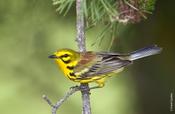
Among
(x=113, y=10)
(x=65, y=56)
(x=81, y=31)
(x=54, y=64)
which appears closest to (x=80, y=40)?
(x=81, y=31)

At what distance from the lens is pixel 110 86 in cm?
454

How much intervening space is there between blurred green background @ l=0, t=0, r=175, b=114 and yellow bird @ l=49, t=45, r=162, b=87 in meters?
0.26

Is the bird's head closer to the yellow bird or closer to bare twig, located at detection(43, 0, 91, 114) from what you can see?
the yellow bird

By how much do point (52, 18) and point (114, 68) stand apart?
727 millimetres

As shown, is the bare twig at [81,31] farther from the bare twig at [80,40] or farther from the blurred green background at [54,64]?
the blurred green background at [54,64]

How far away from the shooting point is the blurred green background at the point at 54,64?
3682mm

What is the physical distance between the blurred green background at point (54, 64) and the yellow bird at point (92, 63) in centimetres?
26

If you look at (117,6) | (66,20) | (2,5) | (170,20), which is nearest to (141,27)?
(170,20)

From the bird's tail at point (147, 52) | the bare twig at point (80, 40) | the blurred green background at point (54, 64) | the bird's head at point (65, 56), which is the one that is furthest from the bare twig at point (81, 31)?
the blurred green background at point (54, 64)

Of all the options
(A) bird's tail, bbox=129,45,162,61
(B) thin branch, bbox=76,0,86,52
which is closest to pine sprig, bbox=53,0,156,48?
(B) thin branch, bbox=76,0,86,52

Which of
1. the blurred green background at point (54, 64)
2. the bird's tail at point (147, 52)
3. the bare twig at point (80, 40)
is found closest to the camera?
the bare twig at point (80, 40)

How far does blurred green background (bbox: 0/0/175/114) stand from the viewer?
3.68 meters

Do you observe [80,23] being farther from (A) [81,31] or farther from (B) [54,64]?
(B) [54,64]

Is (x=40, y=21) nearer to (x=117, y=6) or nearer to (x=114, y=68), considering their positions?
(x=114, y=68)
